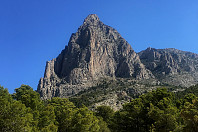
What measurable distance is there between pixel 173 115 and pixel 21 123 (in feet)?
88.2

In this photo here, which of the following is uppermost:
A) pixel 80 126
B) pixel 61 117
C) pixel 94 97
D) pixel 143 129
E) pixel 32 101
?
pixel 94 97

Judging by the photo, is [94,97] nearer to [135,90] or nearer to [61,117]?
[135,90]

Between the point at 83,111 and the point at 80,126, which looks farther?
the point at 83,111

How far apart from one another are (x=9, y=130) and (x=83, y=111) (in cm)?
2320

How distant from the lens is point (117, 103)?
147m

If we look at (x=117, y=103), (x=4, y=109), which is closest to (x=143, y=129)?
(x=4, y=109)

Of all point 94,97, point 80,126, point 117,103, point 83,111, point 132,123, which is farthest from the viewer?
point 94,97

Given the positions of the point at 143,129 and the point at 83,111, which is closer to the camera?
the point at 143,129

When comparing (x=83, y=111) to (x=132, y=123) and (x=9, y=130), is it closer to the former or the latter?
(x=132, y=123)

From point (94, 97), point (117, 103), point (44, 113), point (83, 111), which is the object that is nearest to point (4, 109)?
point (44, 113)

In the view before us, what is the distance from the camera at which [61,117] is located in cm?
4381

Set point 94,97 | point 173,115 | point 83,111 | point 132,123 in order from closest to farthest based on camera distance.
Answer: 1. point 173,115
2. point 132,123
3. point 83,111
4. point 94,97

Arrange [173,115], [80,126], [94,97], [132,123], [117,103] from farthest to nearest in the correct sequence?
[94,97] < [117,103] < [132,123] < [80,126] < [173,115]

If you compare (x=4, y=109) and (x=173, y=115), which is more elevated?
(x=4, y=109)
